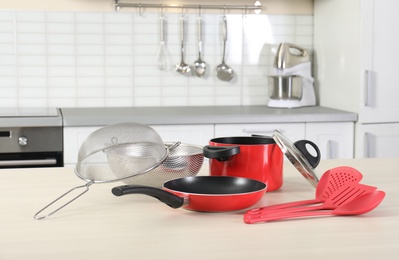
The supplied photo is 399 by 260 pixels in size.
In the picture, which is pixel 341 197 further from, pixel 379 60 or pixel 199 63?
pixel 199 63

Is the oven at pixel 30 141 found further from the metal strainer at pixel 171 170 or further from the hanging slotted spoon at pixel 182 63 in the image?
the metal strainer at pixel 171 170

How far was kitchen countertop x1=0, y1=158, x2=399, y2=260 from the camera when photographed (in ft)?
3.34

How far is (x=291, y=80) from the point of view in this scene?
3.54 m

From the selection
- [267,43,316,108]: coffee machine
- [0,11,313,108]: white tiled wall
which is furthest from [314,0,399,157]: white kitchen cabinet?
[0,11,313,108]: white tiled wall

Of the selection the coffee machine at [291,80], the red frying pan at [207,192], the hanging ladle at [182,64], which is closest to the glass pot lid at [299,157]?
the red frying pan at [207,192]

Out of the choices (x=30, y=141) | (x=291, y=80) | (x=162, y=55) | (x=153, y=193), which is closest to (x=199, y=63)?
(x=162, y=55)

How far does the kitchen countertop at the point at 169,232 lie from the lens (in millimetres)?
1017

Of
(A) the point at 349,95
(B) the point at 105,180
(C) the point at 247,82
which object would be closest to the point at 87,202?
(B) the point at 105,180

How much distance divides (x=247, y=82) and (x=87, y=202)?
253cm

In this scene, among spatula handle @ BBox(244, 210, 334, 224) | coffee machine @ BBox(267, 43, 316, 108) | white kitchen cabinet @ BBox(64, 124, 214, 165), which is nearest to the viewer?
spatula handle @ BBox(244, 210, 334, 224)

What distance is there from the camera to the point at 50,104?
3625mm

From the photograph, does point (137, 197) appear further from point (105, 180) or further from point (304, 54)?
point (304, 54)

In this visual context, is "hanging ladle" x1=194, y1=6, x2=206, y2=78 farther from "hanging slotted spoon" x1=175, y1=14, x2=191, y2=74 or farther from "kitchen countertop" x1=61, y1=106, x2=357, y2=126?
"kitchen countertop" x1=61, y1=106, x2=357, y2=126

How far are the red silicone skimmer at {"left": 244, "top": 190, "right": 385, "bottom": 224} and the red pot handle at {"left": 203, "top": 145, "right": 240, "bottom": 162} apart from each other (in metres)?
0.22
